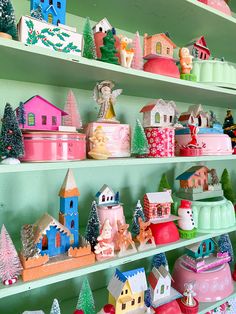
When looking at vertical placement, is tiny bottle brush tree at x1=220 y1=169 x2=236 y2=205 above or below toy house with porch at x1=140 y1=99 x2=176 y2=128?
below

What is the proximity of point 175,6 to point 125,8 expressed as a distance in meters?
0.17

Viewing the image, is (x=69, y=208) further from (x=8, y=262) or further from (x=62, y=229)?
(x=8, y=262)

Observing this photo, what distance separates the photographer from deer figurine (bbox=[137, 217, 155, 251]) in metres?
0.84

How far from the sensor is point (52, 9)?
2.26ft

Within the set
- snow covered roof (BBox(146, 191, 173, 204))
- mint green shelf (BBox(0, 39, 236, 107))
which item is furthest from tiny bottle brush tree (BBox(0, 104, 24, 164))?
snow covered roof (BBox(146, 191, 173, 204))

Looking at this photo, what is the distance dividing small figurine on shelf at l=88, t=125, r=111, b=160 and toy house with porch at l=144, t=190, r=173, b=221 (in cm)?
25

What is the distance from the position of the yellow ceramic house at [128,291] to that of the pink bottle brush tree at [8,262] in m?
0.32

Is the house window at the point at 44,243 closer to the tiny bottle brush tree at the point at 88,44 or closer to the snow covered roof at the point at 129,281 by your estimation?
the snow covered roof at the point at 129,281

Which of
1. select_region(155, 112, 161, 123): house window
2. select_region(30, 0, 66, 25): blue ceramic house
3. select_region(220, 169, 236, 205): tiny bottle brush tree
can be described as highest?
select_region(30, 0, 66, 25): blue ceramic house

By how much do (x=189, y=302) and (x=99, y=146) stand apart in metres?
0.66

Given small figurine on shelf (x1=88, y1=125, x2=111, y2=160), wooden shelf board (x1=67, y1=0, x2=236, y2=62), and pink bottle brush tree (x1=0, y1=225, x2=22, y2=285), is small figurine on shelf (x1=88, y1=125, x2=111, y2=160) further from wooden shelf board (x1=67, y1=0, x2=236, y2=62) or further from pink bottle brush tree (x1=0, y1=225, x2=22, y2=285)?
wooden shelf board (x1=67, y1=0, x2=236, y2=62)

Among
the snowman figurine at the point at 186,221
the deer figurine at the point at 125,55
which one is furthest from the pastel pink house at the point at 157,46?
the snowman figurine at the point at 186,221

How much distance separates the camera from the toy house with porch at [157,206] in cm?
91

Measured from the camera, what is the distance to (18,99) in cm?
87
